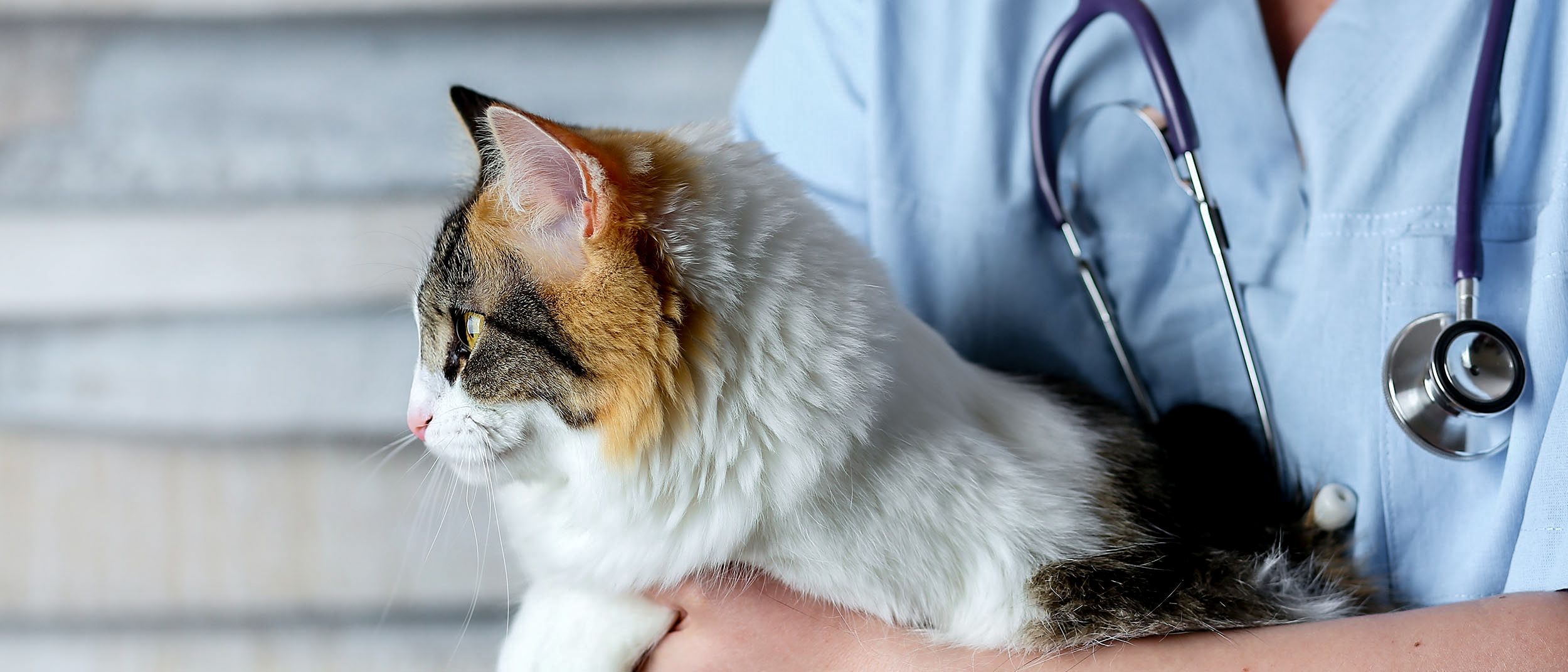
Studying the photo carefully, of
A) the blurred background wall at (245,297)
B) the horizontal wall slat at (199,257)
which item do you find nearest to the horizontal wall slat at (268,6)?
the blurred background wall at (245,297)

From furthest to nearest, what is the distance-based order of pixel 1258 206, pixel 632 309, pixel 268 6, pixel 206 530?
pixel 206 530 → pixel 268 6 → pixel 1258 206 → pixel 632 309

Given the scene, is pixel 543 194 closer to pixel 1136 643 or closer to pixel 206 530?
pixel 1136 643

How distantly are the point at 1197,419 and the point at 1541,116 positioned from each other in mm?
376

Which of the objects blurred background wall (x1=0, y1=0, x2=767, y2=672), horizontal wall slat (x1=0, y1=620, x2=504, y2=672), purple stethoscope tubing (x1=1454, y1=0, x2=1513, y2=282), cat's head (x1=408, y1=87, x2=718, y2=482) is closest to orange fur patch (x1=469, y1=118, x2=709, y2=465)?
cat's head (x1=408, y1=87, x2=718, y2=482)

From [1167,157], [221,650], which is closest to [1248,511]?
[1167,157]

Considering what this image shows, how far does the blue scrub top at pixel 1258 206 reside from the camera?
701 mm

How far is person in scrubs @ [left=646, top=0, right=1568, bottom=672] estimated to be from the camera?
656 mm

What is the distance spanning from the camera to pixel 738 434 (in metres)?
0.61

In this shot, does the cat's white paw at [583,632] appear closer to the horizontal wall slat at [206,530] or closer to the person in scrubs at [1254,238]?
the person in scrubs at [1254,238]

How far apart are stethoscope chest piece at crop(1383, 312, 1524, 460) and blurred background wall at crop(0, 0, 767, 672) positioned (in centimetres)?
83

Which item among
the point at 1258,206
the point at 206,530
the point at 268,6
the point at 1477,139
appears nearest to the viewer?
the point at 1477,139

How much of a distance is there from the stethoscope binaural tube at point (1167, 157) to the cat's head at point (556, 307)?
0.40 metres

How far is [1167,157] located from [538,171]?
630mm

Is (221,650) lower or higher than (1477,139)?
lower
